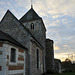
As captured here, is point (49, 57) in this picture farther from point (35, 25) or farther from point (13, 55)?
point (13, 55)

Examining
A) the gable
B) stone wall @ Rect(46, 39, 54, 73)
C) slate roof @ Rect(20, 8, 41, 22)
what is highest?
slate roof @ Rect(20, 8, 41, 22)

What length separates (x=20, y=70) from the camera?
10047mm

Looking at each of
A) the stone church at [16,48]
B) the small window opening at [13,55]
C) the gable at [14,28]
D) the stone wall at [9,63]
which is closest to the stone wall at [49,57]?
the stone church at [16,48]

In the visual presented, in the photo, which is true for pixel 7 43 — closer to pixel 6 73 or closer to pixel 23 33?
pixel 6 73

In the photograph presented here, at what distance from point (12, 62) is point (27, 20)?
38.7 feet

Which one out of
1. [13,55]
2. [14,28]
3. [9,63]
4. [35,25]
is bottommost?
[9,63]

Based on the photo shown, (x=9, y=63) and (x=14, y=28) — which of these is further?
(x=14, y=28)

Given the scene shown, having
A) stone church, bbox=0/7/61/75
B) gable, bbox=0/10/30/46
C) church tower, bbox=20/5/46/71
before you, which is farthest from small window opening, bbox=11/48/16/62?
church tower, bbox=20/5/46/71

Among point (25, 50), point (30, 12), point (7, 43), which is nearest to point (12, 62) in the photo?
point (7, 43)

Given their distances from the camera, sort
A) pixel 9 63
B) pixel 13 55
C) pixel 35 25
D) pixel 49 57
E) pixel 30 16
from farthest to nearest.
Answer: pixel 49 57
pixel 30 16
pixel 35 25
pixel 13 55
pixel 9 63

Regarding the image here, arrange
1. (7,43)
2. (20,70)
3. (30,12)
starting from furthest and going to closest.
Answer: (30,12), (20,70), (7,43)

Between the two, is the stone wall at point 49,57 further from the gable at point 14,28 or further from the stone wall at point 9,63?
the stone wall at point 9,63

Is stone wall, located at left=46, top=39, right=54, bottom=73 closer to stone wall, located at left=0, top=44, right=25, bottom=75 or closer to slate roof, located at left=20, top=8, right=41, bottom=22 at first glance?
slate roof, located at left=20, top=8, right=41, bottom=22

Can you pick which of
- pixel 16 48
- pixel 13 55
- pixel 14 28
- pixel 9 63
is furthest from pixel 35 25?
pixel 9 63
